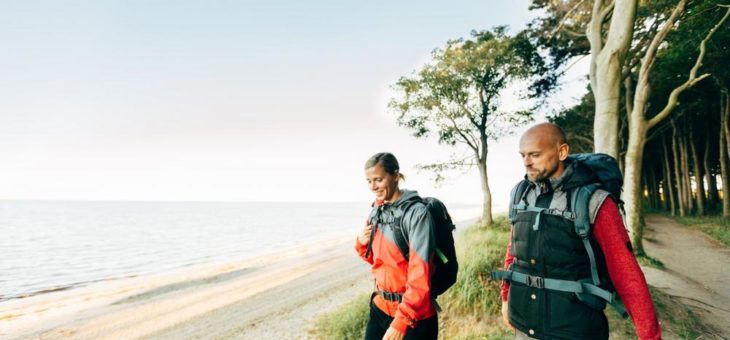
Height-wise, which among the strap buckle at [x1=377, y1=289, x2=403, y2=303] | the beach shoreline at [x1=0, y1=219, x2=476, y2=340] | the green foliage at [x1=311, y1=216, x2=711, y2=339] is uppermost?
the strap buckle at [x1=377, y1=289, x2=403, y2=303]

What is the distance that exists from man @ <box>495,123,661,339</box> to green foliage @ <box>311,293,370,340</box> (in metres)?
4.54

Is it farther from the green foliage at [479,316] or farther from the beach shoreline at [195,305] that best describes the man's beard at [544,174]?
the beach shoreline at [195,305]

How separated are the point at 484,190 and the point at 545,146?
1873cm

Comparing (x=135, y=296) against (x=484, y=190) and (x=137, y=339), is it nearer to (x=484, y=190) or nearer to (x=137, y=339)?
(x=137, y=339)

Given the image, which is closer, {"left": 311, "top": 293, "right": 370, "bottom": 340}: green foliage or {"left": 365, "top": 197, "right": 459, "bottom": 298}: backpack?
{"left": 365, "top": 197, "right": 459, "bottom": 298}: backpack

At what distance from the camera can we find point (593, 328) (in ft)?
6.70

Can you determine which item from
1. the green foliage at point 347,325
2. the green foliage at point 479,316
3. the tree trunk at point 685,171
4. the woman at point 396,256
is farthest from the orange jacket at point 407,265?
the tree trunk at point 685,171

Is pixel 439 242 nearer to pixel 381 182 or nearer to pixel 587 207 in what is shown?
pixel 381 182

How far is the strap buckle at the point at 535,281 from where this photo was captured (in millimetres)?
2207

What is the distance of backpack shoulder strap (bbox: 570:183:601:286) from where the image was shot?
197cm

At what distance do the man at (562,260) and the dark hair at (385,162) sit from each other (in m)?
0.96

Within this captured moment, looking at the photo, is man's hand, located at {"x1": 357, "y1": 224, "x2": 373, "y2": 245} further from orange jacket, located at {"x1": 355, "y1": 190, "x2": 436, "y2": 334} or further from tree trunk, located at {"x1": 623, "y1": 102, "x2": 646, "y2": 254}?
tree trunk, located at {"x1": 623, "y1": 102, "x2": 646, "y2": 254}

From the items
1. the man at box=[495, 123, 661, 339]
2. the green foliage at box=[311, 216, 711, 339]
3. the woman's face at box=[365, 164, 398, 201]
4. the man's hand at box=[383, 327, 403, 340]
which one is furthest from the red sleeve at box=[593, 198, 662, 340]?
the green foliage at box=[311, 216, 711, 339]

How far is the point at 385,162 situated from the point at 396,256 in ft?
2.43
